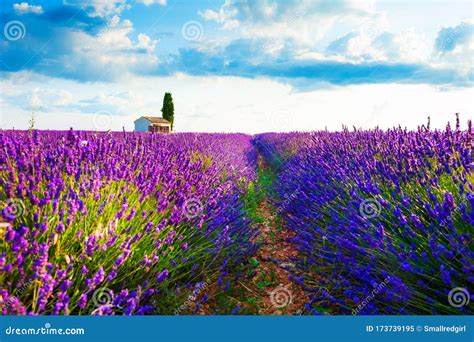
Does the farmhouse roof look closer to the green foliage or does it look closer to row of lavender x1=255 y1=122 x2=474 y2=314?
the green foliage

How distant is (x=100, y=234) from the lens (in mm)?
1958

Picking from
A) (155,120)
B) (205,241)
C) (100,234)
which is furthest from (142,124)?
(100,234)

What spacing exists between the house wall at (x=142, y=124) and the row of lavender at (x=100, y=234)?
33.6m

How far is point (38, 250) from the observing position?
1.62 m

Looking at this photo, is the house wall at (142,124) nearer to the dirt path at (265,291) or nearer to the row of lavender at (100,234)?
the dirt path at (265,291)

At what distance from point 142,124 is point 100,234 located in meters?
36.3

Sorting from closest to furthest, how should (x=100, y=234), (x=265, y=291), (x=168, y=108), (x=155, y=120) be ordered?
(x=100, y=234) → (x=265, y=291) → (x=155, y=120) → (x=168, y=108)

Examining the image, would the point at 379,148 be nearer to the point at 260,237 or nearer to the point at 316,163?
the point at 316,163

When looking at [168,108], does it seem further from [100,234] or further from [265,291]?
[100,234]

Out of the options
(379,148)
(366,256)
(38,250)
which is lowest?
(366,256)

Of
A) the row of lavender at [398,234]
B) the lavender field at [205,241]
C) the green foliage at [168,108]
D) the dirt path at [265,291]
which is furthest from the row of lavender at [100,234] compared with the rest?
the green foliage at [168,108]

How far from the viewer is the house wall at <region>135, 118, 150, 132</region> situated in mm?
36125
